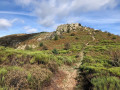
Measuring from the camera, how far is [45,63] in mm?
5770

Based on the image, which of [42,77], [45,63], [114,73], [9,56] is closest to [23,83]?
[42,77]

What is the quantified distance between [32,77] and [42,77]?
1.59ft

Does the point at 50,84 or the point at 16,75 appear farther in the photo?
the point at 50,84

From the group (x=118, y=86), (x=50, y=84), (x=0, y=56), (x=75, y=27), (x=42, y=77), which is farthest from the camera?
(x=75, y=27)

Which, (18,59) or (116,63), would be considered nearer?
(18,59)

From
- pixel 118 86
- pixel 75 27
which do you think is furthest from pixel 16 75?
pixel 75 27

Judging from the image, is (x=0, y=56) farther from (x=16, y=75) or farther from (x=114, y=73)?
(x=114, y=73)

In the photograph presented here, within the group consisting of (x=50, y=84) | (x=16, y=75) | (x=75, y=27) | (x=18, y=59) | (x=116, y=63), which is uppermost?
(x=75, y=27)

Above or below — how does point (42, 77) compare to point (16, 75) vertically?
below

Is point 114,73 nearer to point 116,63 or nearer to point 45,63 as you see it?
point 116,63

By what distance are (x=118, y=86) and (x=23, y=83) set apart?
12.4ft

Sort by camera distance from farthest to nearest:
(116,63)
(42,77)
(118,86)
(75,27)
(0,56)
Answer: (75,27) < (116,63) < (0,56) < (42,77) < (118,86)

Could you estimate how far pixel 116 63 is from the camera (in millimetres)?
6418

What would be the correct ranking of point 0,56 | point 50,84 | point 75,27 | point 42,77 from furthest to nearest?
point 75,27, point 0,56, point 50,84, point 42,77
